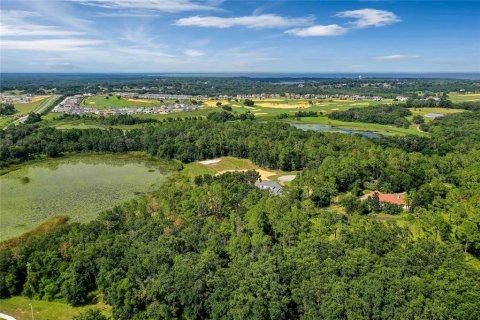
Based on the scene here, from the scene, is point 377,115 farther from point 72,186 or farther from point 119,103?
point 119,103

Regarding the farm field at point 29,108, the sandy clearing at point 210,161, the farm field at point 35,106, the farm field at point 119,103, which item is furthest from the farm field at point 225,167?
the farm field at point 35,106

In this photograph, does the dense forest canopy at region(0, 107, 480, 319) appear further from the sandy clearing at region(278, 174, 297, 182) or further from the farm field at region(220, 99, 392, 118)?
the farm field at region(220, 99, 392, 118)

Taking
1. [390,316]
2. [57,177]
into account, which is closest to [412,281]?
[390,316]

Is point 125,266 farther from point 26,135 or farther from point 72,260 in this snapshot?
point 26,135

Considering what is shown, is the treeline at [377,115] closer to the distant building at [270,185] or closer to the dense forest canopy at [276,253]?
the dense forest canopy at [276,253]

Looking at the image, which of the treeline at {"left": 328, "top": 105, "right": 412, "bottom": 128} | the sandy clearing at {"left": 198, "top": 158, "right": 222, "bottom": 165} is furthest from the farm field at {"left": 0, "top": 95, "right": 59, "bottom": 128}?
the treeline at {"left": 328, "top": 105, "right": 412, "bottom": 128}
